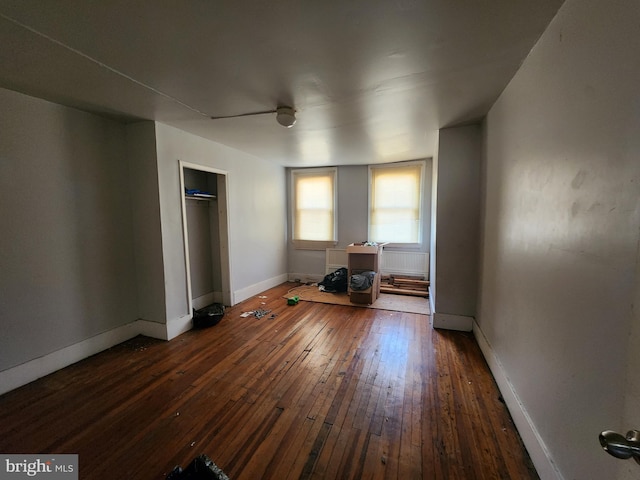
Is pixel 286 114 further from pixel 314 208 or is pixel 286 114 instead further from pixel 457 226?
pixel 314 208

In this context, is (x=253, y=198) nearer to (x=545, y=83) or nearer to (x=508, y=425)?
(x=545, y=83)

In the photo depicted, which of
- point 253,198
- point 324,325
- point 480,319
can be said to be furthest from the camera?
point 253,198

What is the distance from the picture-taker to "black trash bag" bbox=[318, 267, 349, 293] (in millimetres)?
4789

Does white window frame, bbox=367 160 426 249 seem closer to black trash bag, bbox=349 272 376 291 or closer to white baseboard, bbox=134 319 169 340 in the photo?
black trash bag, bbox=349 272 376 291

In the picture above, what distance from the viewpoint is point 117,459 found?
153 cm

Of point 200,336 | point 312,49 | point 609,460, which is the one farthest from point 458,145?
point 200,336

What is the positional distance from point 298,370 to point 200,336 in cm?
140

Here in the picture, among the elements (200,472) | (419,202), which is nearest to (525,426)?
(200,472)

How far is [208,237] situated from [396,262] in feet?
11.2

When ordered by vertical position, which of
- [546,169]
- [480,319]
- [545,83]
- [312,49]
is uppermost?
A: [312,49]

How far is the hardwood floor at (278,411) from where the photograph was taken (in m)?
1.50

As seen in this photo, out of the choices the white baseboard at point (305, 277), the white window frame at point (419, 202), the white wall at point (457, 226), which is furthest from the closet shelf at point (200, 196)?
the white wall at point (457, 226)

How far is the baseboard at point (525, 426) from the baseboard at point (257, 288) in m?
3.38

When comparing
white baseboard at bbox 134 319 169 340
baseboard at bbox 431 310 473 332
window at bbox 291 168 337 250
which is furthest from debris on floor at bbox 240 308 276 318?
baseboard at bbox 431 310 473 332
